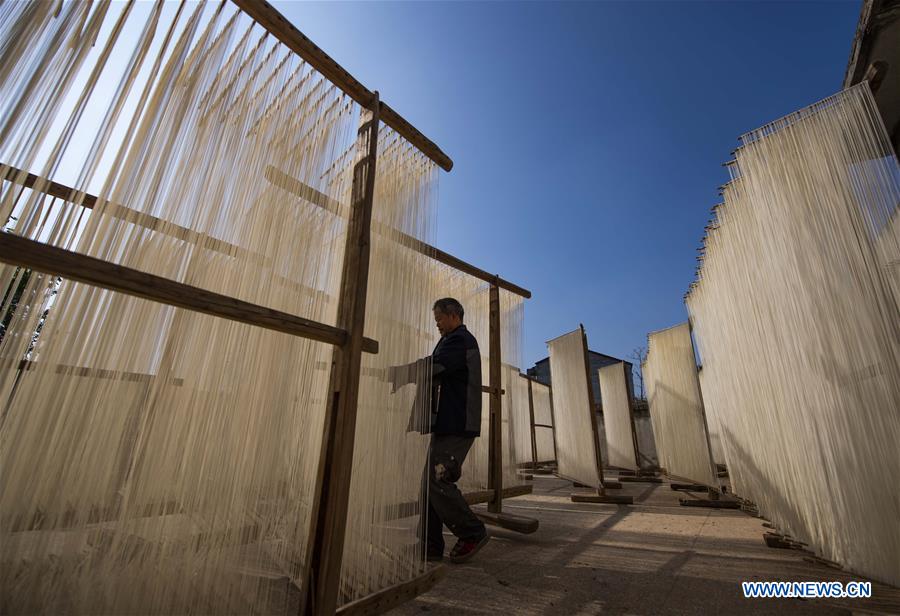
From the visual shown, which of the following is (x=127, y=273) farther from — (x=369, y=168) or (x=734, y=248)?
(x=734, y=248)

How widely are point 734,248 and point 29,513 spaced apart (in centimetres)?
418

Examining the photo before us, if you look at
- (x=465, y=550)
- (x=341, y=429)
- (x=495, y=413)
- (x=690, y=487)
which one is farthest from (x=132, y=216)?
(x=690, y=487)

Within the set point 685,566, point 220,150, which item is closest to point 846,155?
point 685,566

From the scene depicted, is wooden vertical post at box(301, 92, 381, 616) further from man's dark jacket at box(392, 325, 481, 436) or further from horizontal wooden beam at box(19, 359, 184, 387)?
man's dark jacket at box(392, 325, 481, 436)

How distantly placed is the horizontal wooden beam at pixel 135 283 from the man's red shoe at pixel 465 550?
5.56 feet

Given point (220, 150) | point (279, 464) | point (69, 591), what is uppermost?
point (220, 150)

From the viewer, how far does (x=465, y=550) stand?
2416 mm

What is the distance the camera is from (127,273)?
3.77 ft

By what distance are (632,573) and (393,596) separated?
1400 mm

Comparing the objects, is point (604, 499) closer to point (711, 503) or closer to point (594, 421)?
point (594, 421)

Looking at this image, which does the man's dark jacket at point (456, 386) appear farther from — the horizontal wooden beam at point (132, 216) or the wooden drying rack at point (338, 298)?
the horizontal wooden beam at point (132, 216)

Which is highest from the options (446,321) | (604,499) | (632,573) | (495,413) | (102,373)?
(446,321)

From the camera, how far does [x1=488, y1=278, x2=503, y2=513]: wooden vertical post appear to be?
12.1 ft

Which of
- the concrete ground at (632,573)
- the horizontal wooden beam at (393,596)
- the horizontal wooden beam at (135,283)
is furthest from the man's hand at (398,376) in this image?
the concrete ground at (632,573)
